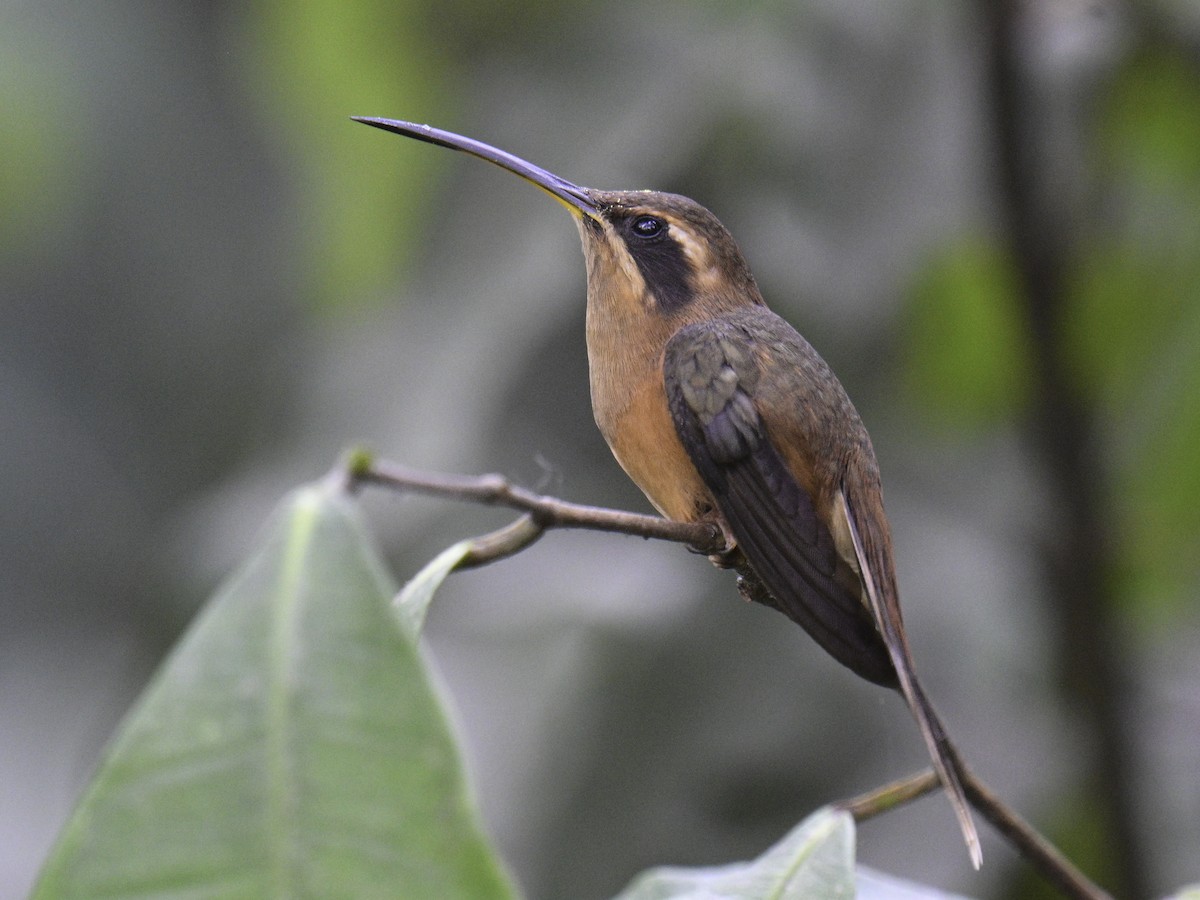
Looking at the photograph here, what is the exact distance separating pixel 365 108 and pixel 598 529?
3.14 metres

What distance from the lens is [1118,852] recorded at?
2527 mm

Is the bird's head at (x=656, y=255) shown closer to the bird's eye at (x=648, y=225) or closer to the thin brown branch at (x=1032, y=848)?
the bird's eye at (x=648, y=225)

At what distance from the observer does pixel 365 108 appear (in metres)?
4.00

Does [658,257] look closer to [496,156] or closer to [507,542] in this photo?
[496,156]

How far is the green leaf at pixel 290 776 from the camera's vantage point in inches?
35.0

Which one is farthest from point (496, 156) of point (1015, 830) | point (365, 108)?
point (365, 108)

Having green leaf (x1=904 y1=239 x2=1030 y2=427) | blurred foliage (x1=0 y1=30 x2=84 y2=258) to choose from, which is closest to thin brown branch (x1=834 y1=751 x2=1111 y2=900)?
green leaf (x1=904 y1=239 x2=1030 y2=427)

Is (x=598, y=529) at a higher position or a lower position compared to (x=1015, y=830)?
higher

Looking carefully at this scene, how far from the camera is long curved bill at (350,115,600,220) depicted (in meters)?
1.34

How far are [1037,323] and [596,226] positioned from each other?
1093 mm

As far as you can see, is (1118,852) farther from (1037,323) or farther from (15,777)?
(15,777)

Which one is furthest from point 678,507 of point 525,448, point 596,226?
point 525,448

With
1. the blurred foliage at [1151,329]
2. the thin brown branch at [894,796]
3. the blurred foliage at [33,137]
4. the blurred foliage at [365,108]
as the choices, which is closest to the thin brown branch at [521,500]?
the thin brown branch at [894,796]

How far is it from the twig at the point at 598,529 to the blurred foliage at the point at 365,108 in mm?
2847
